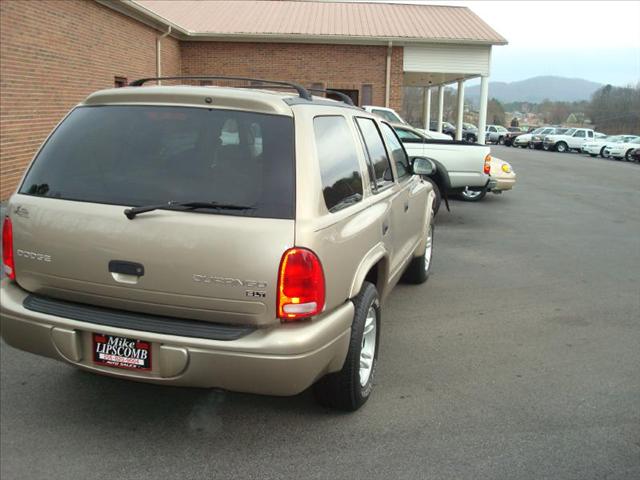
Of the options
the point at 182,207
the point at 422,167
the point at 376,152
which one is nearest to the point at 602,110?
the point at 422,167

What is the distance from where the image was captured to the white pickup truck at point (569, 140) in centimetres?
3888

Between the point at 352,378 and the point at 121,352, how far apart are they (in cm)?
123

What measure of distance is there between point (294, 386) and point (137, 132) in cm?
149

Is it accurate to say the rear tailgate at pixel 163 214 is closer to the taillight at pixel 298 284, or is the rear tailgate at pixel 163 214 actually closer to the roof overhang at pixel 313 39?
the taillight at pixel 298 284

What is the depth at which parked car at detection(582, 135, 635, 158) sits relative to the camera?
3488 centimetres

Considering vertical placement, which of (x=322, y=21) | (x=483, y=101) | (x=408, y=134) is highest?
(x=322, y=21)

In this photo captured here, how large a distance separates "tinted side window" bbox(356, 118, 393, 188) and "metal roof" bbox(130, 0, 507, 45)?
15.5 metres

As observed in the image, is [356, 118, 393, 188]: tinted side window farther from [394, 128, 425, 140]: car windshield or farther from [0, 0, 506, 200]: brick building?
[0, 0, 506, 200]: brick building

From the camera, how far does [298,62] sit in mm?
22141

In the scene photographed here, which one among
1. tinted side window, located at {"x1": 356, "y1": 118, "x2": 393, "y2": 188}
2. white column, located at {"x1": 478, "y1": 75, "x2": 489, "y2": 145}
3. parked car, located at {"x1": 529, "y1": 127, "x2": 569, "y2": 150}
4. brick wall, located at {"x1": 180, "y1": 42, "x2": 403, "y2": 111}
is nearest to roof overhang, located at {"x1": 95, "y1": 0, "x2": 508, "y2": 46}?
brick wall, located at {"x1": 180, "y1": 42, "x2": 403, "y2": 111}

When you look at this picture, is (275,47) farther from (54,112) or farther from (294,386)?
(294,386)

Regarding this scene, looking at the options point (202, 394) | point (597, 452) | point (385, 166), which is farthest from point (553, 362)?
point (202, 394)

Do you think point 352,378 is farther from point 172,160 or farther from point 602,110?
point 602,110

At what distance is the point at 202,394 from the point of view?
3.77m
